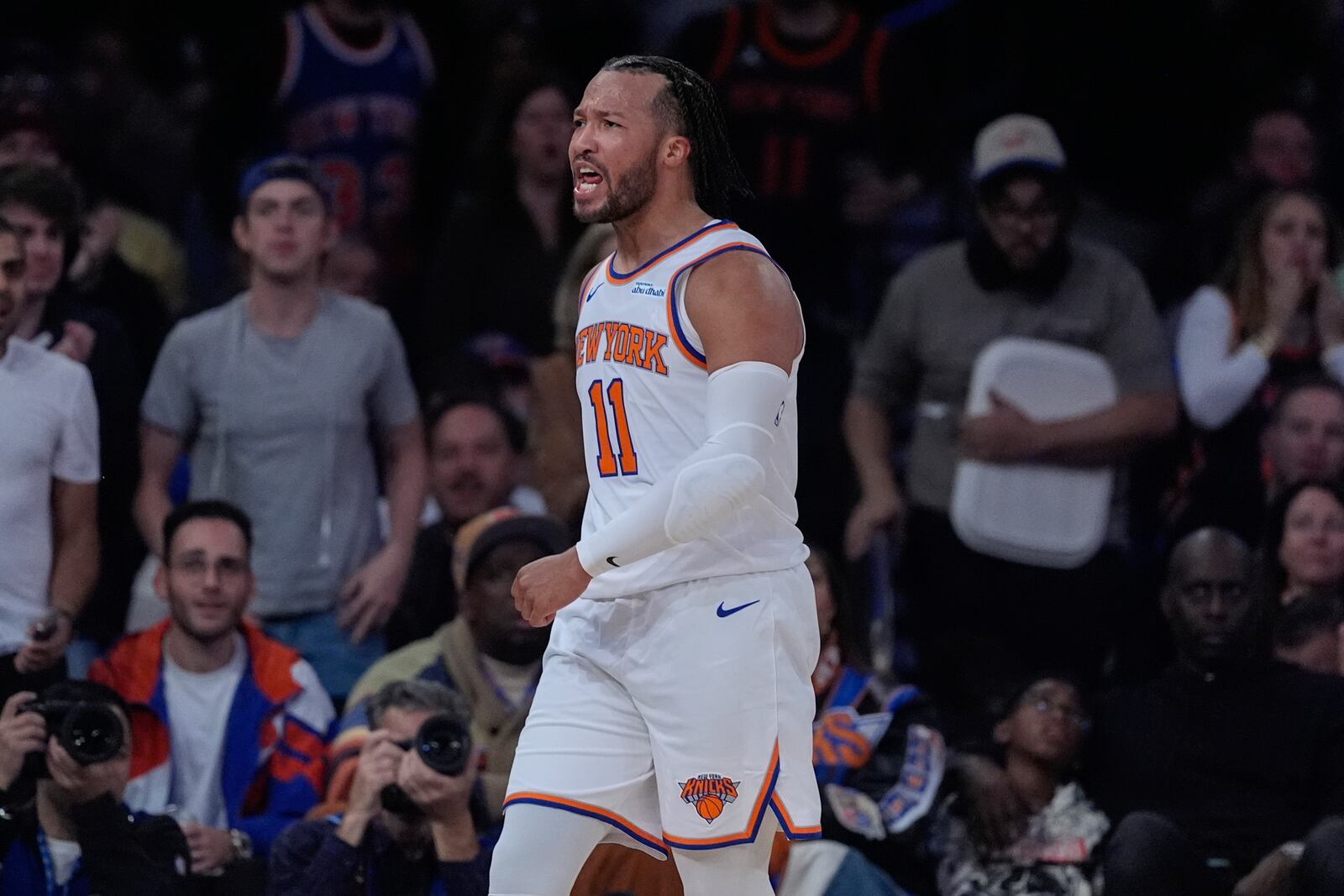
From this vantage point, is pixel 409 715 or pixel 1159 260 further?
pixel 1159 260

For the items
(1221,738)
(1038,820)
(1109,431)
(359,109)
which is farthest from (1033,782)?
(359,109)

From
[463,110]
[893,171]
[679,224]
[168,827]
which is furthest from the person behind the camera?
[463,110]

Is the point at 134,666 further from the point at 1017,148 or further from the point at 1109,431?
the point at 1017,148

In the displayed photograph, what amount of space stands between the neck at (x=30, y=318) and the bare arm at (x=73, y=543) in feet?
1.77

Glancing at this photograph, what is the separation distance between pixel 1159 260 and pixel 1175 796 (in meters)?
3.01

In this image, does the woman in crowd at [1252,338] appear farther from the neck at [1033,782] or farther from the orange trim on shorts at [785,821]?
the orange trim on shorts at [785,821]

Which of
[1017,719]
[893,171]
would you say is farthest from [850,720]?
[893,171]

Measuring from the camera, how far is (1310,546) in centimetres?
696

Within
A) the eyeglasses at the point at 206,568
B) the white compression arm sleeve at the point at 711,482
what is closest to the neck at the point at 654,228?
the white compression arm sleeve at the point at 711,482

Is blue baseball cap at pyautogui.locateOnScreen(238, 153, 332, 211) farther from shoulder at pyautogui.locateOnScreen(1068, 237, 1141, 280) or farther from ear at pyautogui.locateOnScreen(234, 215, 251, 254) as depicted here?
shoulder at pyautogui.locateOnScreen(1068, 237, 1141, 280)

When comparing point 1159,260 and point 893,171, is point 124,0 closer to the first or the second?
point 893,171

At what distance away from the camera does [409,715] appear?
5.87 metres

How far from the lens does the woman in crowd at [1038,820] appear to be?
614cm

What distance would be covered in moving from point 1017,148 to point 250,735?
10.5ft
